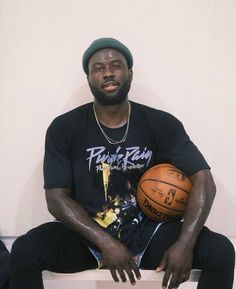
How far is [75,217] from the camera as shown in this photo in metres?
1.53

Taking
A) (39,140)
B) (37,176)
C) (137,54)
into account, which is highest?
(137,54)

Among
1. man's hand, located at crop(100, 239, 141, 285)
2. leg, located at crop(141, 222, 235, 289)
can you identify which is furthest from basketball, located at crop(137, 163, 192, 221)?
man's hand, located at crop(100, 239, 141, 285)

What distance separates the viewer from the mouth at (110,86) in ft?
5.48

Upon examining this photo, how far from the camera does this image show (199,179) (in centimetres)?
157

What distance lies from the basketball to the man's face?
0.36 m

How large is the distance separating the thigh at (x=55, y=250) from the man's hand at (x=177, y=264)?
301 mm

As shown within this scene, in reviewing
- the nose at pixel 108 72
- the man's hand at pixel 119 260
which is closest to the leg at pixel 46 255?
the man's hand at pixel 119 260

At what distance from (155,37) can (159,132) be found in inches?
22.7

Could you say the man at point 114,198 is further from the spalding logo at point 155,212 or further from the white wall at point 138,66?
the white wall at point 138,66

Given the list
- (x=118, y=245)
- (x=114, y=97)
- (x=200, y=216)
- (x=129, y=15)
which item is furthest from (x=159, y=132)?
(x=129, y=15)

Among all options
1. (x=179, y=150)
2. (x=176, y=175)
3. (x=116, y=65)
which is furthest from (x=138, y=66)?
(x=176, y=175)

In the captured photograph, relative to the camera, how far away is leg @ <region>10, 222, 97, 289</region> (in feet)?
4.68

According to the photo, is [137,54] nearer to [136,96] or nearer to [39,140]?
[136,96]

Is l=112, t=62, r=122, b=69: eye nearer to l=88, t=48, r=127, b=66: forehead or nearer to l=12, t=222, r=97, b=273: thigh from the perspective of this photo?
l=88, t=48, r=127, b=66: forehead
